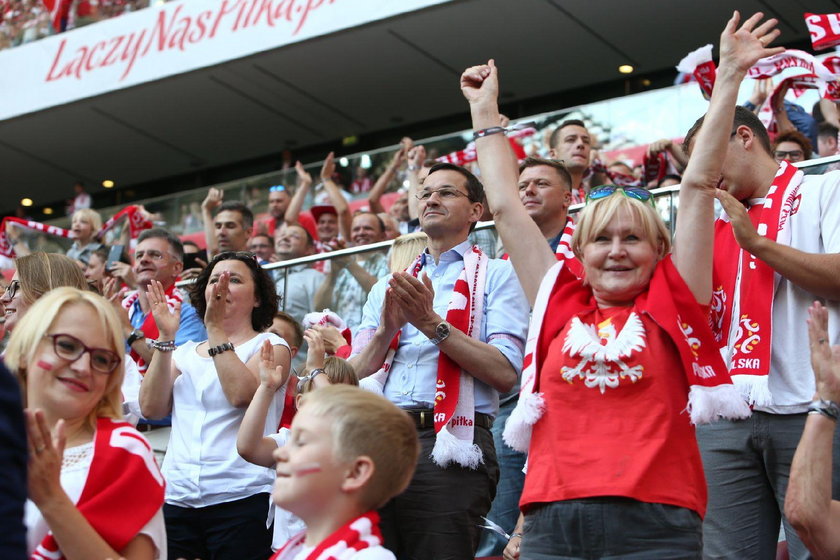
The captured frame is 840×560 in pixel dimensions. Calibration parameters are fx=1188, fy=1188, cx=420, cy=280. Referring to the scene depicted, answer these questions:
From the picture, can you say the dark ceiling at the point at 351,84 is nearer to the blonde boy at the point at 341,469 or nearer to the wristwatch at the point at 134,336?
the wristwatch at the point at 134,336

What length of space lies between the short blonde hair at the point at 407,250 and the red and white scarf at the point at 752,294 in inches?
53.1

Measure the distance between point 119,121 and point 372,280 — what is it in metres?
9.82

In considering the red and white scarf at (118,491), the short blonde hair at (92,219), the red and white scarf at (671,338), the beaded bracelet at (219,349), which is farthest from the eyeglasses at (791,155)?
the short blonde hair at (92,219)

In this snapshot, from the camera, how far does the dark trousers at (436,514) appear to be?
3902 millimetres

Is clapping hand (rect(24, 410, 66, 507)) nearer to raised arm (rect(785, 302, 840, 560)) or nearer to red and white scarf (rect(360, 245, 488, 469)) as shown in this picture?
red and white scarf (rect(360, 245, 488, 469))

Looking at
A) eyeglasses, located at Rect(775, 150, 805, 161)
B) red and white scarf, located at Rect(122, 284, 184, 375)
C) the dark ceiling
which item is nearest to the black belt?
red and white scarf, located at Rect(122, 284, 184, 375)

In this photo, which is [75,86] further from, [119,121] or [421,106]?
[421,106]

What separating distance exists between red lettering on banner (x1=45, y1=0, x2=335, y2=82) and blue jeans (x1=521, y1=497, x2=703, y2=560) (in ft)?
36.2

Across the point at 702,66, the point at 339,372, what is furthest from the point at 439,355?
the point at 702,66

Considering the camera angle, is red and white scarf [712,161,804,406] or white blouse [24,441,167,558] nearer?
white blouse [24,441,167,558]

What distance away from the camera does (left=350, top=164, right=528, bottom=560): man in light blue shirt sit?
396 centimetres

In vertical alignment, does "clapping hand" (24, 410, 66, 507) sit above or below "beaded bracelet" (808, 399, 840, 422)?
below

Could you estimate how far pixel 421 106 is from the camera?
1563cm

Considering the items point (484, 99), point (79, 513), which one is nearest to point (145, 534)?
point (79, 513)
